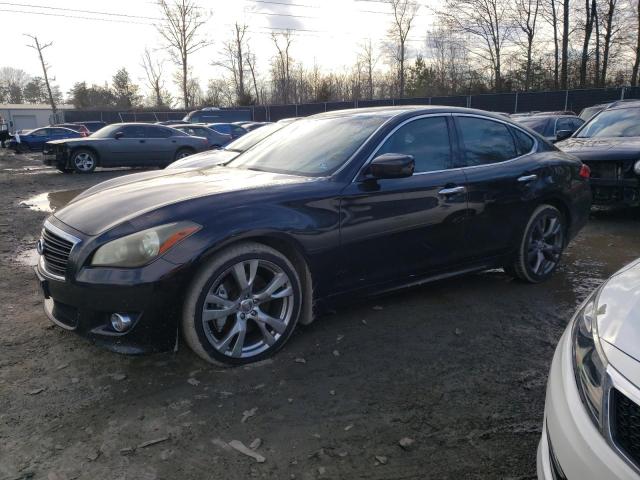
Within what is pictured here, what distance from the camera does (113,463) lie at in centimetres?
232

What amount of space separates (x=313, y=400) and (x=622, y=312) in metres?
1.62

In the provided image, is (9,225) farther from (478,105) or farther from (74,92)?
(74,92)

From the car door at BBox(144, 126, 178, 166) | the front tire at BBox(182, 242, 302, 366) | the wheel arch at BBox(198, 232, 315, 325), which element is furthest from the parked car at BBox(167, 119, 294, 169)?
the car door at BBox(144, 126, 178, 166)

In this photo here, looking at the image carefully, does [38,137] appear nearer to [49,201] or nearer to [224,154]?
[49,201]

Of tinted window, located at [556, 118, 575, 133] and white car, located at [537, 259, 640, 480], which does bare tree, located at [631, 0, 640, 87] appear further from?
white car, located at [537, 259, 640, 480]

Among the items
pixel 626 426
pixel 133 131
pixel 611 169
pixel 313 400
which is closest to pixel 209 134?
pixel 133 131

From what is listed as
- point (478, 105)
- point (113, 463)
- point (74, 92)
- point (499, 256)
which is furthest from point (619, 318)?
point (74, 92)

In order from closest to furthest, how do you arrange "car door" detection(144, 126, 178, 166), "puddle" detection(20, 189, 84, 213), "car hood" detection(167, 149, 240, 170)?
"car hood" detection(167, 149, 240, 170) → "puddle" detection(20, 189, 84, 213) → "car door" detection(144, 126, 178, 166)

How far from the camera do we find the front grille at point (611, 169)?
6883mm

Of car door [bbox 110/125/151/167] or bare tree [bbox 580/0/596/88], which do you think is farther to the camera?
bare tree [bbox 580/0/596/88]

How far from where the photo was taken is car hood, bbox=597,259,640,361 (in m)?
1.61

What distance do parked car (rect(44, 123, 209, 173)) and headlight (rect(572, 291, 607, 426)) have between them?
14.7 m

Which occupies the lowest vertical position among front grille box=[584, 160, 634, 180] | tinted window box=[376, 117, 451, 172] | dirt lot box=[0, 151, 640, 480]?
dirt lot box=[0, 151, 640, 480]

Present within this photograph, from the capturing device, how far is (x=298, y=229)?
3.24m
